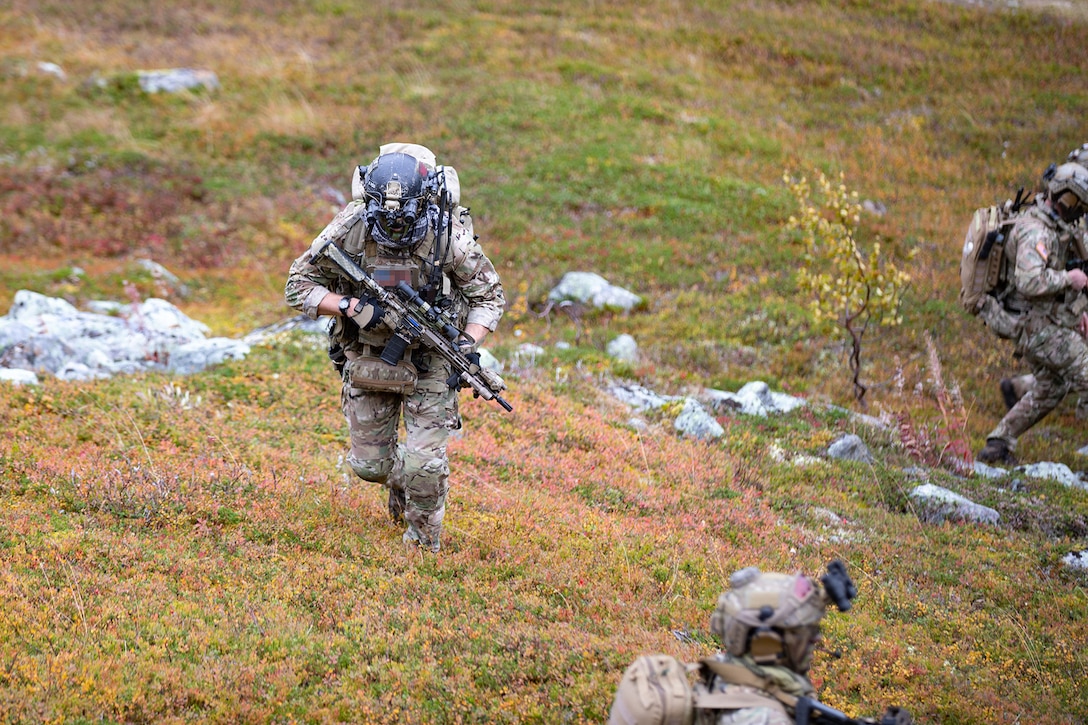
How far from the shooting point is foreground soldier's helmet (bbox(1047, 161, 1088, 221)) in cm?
1007

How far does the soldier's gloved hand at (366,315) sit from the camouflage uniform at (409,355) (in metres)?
0.17

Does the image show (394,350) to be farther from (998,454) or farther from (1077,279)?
(998,454)

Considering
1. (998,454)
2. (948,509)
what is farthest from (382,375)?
(998,454)

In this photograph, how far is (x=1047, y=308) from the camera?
10.7m

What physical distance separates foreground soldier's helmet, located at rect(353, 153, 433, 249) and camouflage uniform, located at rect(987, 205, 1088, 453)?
7707 mm

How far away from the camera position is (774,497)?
385 inches

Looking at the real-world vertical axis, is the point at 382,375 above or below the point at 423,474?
above

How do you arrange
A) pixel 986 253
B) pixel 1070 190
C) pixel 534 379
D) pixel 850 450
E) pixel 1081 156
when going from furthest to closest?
1. pixel 534 379
2. pixel 850 450
3. pixel 986 253
4. pixel 1081 156
5. pixel 1070 190

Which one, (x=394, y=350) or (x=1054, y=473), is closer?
(x=394, y=350)

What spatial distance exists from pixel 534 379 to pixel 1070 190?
24.0 ft

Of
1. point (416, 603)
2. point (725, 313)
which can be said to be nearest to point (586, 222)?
point (725, 313)

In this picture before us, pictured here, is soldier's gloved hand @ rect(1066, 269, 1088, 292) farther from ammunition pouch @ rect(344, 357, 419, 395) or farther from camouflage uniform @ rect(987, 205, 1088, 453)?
ammunition pouch @ rect(344, 357, 419, 395)

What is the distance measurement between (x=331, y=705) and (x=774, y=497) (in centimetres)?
600

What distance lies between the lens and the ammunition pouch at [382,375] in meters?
6.94
